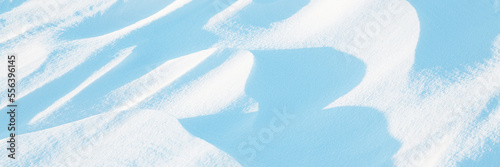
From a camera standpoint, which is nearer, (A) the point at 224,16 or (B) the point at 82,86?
(B) the point at 82,86

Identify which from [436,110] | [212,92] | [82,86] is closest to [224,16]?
[212,92]

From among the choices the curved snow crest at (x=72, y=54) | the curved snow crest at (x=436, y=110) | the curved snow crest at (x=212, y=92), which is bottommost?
the curved snow crest at (x=436, y=110)

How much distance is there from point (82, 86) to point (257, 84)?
1.39ft

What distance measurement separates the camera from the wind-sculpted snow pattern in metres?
0.88

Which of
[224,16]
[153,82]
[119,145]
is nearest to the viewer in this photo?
[119,145]

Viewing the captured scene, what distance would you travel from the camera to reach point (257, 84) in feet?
3.23

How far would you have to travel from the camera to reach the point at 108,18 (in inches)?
47.0

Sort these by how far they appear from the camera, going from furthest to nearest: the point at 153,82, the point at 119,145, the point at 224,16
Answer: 1. the point at 224,16
2. the point at 153,82
3. the point at 119,145

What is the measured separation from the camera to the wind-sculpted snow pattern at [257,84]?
0.88 meters

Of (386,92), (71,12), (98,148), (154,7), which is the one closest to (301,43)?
(386,92)

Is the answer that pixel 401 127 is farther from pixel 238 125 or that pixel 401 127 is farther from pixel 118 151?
pixel 118 151

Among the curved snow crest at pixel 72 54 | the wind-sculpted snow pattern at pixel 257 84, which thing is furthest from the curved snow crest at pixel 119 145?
the curved snow crest at pixel 72 54

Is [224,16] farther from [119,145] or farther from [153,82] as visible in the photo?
[119,145]

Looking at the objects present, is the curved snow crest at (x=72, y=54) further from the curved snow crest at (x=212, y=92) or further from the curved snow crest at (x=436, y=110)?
the curved snow crest at (x=436, y=110)
